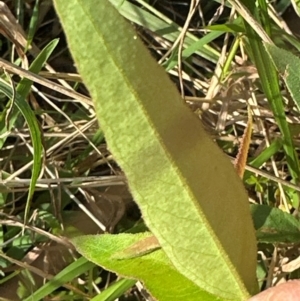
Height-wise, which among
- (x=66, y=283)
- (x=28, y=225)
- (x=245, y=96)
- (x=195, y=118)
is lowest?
(x=66, y=283)

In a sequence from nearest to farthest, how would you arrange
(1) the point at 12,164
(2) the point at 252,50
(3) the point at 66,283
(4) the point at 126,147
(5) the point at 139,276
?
(4) the point at 126,147 → (5) the point at 139,276 → (2) the point at 252,50 → (3) the point at 66,283 → (1) the point at 12,164

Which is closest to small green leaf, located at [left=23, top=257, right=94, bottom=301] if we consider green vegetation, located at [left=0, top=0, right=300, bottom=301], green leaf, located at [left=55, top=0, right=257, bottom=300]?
green vegetation, located at [left=0, top=0, right=300, bottom=301]

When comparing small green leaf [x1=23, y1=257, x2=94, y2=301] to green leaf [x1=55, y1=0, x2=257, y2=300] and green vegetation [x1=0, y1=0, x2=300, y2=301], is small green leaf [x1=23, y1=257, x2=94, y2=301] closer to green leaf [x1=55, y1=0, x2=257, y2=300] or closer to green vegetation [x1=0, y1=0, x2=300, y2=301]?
green vegetation [x1=0, y1=0, x2=300, y2=301]

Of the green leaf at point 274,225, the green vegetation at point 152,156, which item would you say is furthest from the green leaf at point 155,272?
the green leaf at point 274,225

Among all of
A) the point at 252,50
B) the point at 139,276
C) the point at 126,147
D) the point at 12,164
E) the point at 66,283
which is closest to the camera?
the point at 126,147

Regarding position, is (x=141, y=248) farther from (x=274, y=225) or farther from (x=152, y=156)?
(x=274, y=225)

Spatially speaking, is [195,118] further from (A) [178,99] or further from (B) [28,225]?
(B) [28,225]

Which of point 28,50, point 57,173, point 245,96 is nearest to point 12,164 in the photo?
point 57,173
